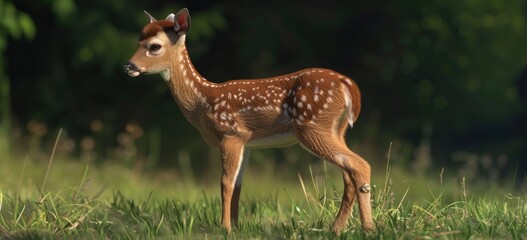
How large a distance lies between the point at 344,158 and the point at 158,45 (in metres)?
1.36

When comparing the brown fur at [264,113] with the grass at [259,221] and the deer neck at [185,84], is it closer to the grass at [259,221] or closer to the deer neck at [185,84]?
the deer neck at [185,84]

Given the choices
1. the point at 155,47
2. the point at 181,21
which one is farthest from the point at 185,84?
the point at 181,21

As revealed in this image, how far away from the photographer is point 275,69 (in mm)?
14719

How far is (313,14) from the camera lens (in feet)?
47.3

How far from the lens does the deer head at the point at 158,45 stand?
6445 millimetres

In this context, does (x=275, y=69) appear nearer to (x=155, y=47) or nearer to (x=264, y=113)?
(x=155, y=47)

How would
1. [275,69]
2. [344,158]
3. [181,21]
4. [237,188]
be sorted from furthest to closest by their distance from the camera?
[275,69] < [237,188] < [181,21] < [344,158]

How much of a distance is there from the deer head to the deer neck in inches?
1.5

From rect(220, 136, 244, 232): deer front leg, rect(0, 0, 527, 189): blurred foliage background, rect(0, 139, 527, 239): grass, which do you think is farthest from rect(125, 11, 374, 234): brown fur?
rect(0, 0, 527, 189): blurred foliage background

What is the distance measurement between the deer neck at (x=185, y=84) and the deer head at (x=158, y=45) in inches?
1.5

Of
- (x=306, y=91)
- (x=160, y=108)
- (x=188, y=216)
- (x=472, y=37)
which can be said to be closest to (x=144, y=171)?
(x=160, y=108)

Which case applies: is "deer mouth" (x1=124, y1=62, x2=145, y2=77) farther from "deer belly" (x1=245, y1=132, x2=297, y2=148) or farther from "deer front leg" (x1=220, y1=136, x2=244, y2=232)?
"deer belly" (x1=245, y1=132, x2=297, y2=148)

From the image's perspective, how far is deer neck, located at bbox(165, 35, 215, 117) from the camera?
6551mm

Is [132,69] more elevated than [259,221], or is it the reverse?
Result: [132,69]
